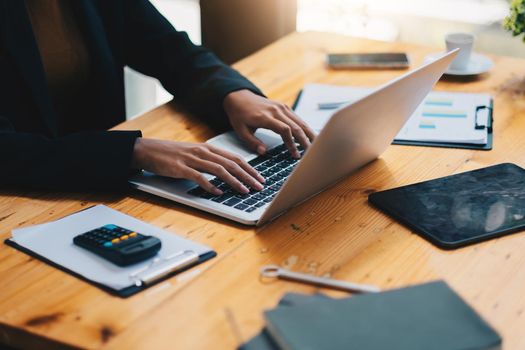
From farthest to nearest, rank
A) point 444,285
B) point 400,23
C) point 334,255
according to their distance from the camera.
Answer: point 400,23 < point 334,255 < point 444,285

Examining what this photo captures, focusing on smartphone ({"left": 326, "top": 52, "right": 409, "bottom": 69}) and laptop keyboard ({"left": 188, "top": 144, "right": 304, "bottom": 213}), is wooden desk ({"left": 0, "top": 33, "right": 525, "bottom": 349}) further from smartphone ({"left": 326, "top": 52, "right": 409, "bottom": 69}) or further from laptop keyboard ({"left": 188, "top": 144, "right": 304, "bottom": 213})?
smartphone ({"left": 326, "top": 52, "right": 409, "bottom": 69})

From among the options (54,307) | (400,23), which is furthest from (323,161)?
(400,23)

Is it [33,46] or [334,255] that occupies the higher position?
[33,46]

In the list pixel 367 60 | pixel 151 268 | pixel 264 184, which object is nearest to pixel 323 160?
pixel 264 184

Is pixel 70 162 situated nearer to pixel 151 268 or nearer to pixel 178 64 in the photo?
pixel 151 268

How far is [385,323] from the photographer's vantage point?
27.0 inches

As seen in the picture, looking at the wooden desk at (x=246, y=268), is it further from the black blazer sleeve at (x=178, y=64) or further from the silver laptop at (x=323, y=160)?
the black blazer sleeve at (x=178, y=64)

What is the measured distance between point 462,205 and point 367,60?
0.75 m

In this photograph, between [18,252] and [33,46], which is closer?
[18,252]

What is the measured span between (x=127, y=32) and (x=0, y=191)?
643mm

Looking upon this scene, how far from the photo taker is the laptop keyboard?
3.39 feet

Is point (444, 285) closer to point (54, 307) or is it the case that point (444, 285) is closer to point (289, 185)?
point (289, 185)

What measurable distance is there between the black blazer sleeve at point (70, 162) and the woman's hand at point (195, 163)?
3 cm

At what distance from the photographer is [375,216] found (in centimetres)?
103
